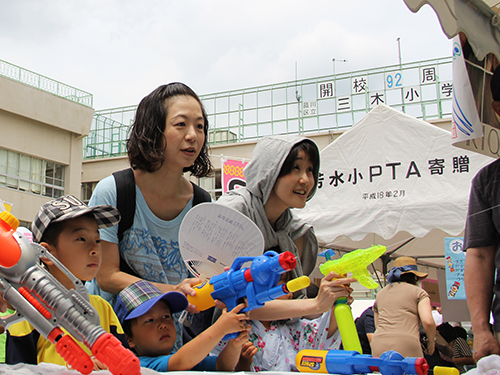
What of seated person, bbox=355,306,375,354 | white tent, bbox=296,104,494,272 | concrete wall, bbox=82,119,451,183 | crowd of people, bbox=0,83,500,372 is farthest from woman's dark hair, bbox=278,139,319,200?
concrete wall, bbox=82,119,451,183

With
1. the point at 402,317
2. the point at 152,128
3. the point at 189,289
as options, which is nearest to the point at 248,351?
the point at 189,289

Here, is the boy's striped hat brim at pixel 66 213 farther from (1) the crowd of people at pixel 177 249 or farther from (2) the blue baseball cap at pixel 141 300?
→ (2) the blue baseball cap at pixel 141 300

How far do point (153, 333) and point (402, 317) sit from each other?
8.51 ft

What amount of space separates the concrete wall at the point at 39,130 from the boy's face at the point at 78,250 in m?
16.5

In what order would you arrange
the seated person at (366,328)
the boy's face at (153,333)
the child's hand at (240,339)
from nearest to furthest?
Answer: the child's hand at (240,339)
the boy's face at (153,333)
the seated person at (366,328)

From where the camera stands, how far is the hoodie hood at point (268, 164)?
5.92ft

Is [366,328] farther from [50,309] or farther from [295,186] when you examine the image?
[50,309]

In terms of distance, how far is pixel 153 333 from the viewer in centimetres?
141

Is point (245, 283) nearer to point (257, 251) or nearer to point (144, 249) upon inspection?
point (257, 251)

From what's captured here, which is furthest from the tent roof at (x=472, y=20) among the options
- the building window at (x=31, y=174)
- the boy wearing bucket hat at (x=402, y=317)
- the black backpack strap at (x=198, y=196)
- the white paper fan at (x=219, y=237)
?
the building window at (x=31, y=174)

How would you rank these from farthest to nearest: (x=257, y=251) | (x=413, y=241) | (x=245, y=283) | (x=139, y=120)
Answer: (x=413, y=241), (x=139, y=120), (x=257, y=251), (x=245, y=283)

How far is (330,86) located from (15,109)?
10.7 m

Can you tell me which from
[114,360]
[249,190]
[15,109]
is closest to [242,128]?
[15,109]

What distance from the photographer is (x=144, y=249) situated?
161 cm
